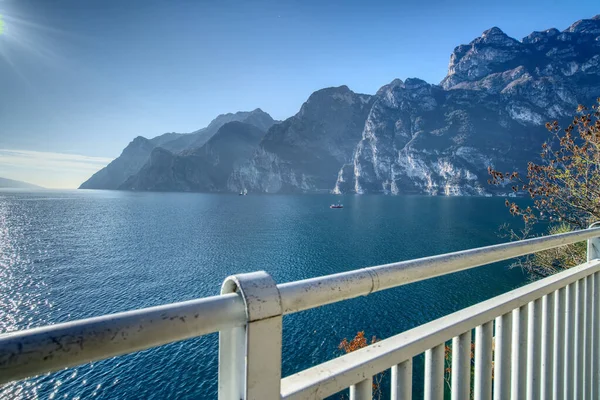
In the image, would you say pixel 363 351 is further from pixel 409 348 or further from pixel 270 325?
pixel 270 325

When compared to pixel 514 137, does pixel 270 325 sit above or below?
below

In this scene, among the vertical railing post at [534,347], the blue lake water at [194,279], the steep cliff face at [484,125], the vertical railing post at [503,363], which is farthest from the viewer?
the steep cliff face at [484,125]

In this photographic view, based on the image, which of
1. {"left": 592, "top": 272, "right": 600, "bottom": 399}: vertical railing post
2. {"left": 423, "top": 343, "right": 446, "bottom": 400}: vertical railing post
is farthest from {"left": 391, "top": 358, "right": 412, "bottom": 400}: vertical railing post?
{"left": 592, "top": 272, "right": 600, "bottom": 399}: vertical railing post

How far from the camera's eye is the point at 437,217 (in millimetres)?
72500

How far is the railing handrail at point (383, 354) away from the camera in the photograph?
3.40ft

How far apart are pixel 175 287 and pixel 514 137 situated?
185 meters

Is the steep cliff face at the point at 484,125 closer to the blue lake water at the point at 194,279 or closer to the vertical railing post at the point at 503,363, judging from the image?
the blue lake water at the point at 194,279

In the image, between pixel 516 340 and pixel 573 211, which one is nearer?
pixel 516 340

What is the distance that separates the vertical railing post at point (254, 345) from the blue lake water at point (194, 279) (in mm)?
16948

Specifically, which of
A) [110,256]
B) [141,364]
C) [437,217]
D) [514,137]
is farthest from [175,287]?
[514,137]

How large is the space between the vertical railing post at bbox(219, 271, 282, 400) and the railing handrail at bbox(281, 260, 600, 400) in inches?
4.4

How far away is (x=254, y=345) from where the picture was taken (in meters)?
0.90

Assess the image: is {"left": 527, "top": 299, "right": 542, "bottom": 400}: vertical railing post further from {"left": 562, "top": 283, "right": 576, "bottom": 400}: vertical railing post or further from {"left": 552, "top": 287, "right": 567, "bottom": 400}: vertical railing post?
{"left": 562, "top": 283, "right": 576, "bottom": 400}: vertical railing post

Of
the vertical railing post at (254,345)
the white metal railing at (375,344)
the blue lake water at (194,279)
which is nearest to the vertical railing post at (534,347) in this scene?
the white metal railing at (375,344)
